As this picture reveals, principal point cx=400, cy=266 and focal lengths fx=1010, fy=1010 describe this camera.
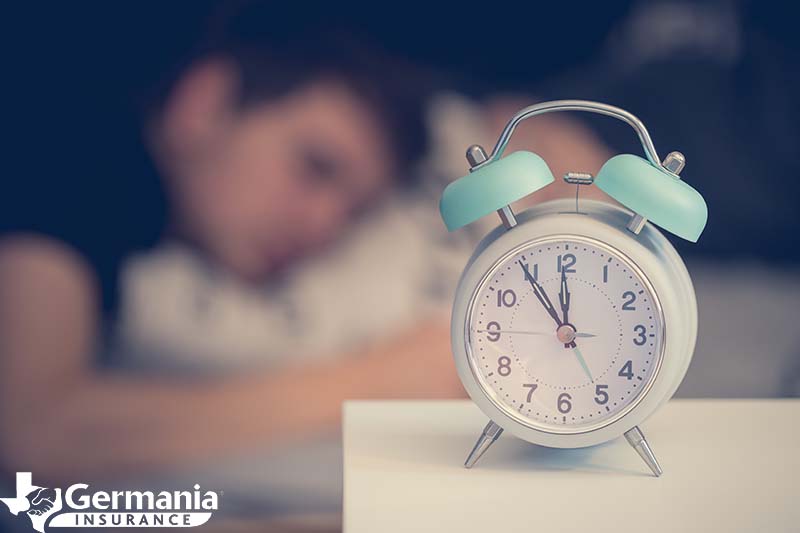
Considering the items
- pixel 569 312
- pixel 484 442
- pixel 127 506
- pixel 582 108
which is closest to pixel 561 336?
pixel 569 312

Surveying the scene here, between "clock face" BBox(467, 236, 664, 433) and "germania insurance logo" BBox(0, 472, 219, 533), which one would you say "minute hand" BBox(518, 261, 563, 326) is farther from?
"germania insurance logo" BBox(0, 472, 219, 533)

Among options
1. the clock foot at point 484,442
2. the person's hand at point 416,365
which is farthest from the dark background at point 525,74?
the clock foot at point 484,442

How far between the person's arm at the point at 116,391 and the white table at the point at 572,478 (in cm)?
63

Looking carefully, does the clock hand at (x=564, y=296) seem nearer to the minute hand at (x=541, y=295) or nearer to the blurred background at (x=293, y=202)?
the minute hand at (x=541, y=295)

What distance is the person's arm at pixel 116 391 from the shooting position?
6.88 ft

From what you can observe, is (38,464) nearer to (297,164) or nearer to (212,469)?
(212,469)

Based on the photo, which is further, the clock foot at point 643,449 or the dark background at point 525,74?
the dark background at point 525,74

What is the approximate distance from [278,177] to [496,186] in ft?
3.30

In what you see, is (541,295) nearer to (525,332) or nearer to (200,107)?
(525,332)

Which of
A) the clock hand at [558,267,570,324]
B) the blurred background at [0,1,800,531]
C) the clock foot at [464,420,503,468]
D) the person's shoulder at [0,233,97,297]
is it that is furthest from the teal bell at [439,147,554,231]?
the person's shoulder at [0,233,97,297]

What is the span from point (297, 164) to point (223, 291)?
305 mm

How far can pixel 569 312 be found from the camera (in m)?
1.21

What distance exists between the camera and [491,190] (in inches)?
46.1

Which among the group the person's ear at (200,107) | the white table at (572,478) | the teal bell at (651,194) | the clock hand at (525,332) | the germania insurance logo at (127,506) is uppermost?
the person's ear at (200,107)
